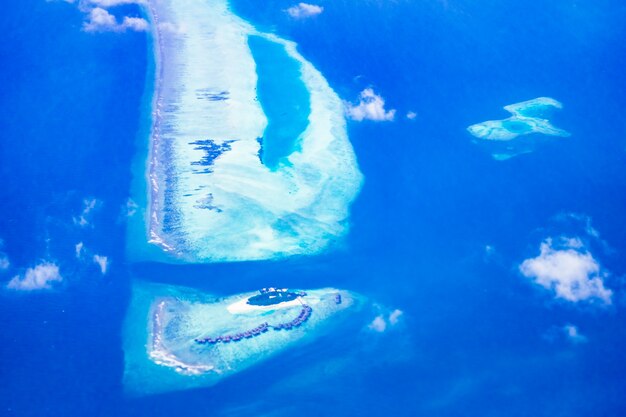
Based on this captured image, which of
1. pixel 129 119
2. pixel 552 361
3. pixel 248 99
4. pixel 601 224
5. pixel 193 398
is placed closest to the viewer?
pixel 193 398

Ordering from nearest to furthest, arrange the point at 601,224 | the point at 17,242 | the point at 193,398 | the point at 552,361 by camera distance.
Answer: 1. the point at 193,398
2. the point at 552,361
3. the point at 17,242
4. the point at 601,224

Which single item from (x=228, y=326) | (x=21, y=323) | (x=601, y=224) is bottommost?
(x=21, y=323)

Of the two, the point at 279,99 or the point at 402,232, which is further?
the point at 279,99

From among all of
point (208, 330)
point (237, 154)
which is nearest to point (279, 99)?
point (237, 154)

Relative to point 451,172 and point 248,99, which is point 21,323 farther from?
point 451,172

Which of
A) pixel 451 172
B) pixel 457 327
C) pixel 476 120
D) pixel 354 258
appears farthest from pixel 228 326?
pixel 476 120

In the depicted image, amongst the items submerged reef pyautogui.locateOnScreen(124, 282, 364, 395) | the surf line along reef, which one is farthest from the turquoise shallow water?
submerged reef pyautogui.locateOnScreen(124, 282, 364, 395)

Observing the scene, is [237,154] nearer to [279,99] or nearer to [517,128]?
[279,99]

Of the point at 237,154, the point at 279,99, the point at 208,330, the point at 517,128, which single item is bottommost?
the point at 208,330
